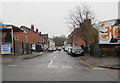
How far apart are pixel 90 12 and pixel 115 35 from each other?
45.6 ft

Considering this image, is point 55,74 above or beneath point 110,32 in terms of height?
beneath

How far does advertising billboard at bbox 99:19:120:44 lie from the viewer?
739 inches

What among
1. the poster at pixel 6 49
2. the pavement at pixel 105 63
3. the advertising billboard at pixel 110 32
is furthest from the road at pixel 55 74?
the poster at pixel 6 49

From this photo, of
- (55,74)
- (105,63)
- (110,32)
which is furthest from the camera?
(110,32)

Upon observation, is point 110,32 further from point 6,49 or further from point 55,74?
point 6,49

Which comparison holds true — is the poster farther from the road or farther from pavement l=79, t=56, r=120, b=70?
pavement l=79, t=56, r=120, b=70

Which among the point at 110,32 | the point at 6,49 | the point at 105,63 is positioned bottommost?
the point at 105,63

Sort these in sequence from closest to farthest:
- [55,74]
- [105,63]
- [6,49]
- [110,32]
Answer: [55,74]
[105,63]
[110,32]
[6,49]

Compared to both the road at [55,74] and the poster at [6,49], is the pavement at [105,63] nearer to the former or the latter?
the road at [55,74]

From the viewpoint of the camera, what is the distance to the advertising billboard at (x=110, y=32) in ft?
61.6

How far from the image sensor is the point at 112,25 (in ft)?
62.8

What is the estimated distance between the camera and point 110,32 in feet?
64.1

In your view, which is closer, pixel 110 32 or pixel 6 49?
pixel 110 32

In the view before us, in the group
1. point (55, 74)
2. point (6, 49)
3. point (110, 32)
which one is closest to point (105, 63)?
point (55, 74)
